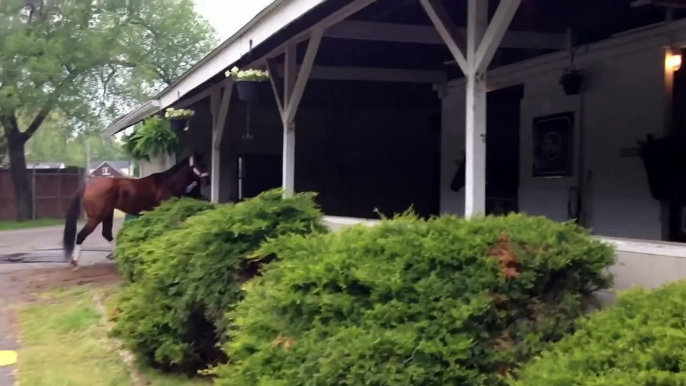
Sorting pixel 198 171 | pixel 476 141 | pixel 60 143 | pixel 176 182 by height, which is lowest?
pixel 176 182

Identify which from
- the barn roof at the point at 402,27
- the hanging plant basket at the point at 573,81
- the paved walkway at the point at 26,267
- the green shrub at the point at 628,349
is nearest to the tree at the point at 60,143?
the paved walkway at the point at 26,267

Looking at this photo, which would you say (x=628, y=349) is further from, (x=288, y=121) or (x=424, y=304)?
(x=288, y=121)

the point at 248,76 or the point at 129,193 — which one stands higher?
the point at 248,76

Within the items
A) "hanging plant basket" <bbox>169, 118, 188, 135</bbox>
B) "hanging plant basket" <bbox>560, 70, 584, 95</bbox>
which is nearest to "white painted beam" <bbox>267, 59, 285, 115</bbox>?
"hanging plant basket" <bbox>560, 70, 584, 95</bbox>

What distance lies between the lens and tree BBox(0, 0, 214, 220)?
26.2 meters

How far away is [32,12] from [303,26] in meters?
22.0

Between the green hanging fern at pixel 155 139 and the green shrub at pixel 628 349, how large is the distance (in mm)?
11021

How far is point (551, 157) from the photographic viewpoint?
32.9 ft

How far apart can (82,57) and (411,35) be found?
67.0 feet

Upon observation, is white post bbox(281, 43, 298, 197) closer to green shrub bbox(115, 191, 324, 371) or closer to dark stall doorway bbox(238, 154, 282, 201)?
green shrub bbox(115, 191, 324, 371)

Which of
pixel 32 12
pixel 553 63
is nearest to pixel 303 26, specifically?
pixel 553 63

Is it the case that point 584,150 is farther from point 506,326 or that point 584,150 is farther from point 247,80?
point 506,326

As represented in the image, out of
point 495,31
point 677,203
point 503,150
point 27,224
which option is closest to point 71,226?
point 503,150

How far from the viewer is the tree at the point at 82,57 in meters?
26.2
